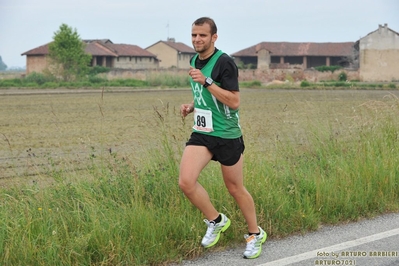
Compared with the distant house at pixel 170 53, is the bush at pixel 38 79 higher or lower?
lower

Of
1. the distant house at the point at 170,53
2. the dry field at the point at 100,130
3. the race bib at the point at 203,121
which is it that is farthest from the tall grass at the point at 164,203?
the distant house at the point at 170,53

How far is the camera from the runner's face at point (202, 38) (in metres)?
5.22

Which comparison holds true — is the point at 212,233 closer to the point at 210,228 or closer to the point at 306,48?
the point at 210,228

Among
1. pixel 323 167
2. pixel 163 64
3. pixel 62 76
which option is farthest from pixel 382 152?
pixel 163 64

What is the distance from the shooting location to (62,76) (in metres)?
76.2

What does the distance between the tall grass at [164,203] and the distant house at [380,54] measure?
250ft

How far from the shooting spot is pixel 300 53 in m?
102

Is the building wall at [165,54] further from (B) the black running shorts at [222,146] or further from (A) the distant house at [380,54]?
(B) the black running shorts at [222,146]

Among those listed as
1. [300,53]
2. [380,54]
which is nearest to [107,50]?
[300,53]

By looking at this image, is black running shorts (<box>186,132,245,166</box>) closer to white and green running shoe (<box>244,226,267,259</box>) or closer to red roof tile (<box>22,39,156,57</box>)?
white and green running shoe (<box>244,226,267,259</box>)

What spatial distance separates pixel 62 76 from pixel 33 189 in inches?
2821

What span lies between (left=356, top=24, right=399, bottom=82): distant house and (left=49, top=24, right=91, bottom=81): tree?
3368 centimetres

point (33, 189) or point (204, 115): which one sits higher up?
point (204, 115)

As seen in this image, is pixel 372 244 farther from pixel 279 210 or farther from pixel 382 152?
pixel 382 152
